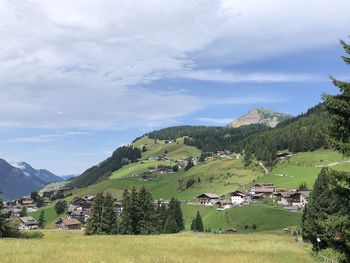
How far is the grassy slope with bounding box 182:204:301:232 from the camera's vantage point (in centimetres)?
14638

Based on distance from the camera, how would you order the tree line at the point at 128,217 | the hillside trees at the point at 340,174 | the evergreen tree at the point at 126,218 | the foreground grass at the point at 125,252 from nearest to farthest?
the hillside trees at the point at 340,174, the foreground grass at the point at 125,252, the evergreen tree at the point at 126,218, the tree line at the point at 128,217

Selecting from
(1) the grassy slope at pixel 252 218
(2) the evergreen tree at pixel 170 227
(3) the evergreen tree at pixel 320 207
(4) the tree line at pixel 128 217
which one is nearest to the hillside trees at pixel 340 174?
(3) the evergreen tree at pixel 320 207

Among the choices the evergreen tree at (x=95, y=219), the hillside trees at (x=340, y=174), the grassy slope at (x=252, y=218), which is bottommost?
the grassy slope at (x=252, y=218)

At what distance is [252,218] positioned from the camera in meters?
160

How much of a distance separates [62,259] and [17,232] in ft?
165

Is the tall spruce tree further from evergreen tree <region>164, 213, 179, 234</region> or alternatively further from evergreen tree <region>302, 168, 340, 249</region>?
evergreen tree <region>164, 213, 179, 234</region>

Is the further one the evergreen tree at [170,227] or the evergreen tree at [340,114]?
the evergreen tree at [170,227]

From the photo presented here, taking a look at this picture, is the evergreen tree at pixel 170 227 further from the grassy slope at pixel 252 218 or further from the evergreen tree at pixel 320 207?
the evergreen tree at pixel 320 207

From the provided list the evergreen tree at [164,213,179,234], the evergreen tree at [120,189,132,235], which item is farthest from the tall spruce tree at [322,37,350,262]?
the evergreen tree at [164,213,179,234]

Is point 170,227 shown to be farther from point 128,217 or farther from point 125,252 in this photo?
point 125,252

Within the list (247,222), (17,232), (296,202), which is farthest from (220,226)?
(17,232)

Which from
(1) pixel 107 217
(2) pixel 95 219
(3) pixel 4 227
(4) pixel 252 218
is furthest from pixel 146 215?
(4) pixel 252 218

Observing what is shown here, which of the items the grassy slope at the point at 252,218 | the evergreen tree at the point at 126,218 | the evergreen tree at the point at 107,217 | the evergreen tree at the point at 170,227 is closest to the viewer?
the evergreen tree at the point at 126,218

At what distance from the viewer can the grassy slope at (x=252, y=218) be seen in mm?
146375
